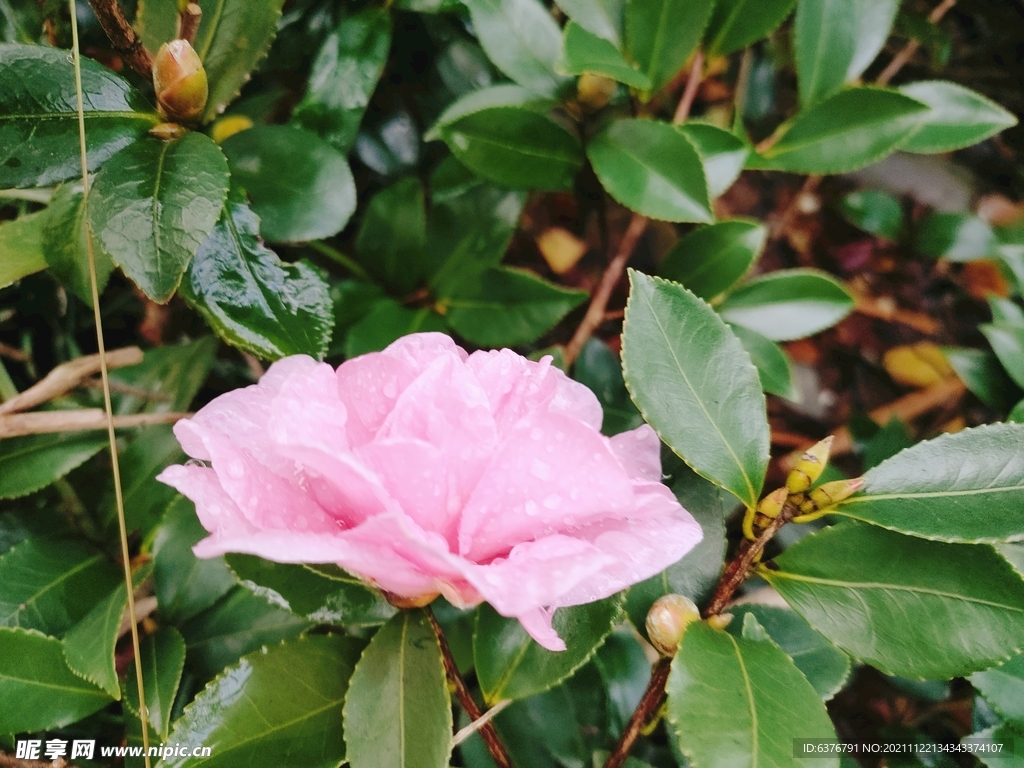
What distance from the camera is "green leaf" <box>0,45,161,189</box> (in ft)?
1.63

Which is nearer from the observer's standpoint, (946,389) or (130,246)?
(130,246)

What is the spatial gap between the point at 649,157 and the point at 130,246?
519 millimetres

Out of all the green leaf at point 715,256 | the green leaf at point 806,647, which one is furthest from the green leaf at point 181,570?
the green leaf at point 715,256

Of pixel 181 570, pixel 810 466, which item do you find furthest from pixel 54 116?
pixel 810 466

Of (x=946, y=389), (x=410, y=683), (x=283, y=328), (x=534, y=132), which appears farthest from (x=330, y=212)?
(x=946, y=389)

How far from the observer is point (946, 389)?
4.17 feet

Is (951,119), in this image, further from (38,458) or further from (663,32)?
(38,458)

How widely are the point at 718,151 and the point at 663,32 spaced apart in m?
0.15

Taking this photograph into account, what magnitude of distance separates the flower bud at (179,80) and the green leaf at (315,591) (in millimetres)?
400

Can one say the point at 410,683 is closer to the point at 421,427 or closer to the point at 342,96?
the point at 421,427

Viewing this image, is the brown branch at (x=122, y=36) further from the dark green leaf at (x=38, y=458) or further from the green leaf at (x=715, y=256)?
the green leaf at (x=715, y=256)

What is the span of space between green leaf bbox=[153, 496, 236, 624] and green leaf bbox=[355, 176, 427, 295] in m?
0.38

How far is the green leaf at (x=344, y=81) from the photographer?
0.71m

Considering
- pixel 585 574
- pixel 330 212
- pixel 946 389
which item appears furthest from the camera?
pixel 946 389
